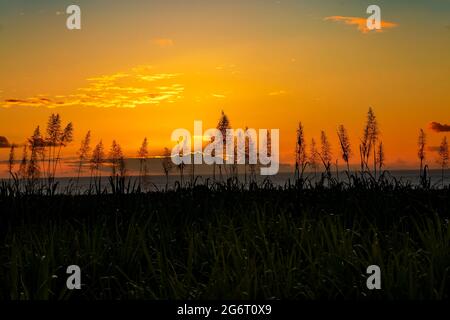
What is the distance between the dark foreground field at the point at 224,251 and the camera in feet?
18.9

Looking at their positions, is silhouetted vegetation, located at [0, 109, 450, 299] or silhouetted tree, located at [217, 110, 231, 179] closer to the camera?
silhouetted vegetation, located at [0, 109, 450, 299]

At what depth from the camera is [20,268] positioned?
661cm

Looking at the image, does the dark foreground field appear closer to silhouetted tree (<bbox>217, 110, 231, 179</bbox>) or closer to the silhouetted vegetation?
the silhouetted vegetation

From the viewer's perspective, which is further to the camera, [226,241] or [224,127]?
[224,127]

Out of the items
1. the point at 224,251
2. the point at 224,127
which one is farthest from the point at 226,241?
the point at 224,127

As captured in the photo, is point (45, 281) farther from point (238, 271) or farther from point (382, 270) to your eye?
point (382, 270)

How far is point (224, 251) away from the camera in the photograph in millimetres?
7195

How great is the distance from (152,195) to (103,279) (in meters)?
5.31

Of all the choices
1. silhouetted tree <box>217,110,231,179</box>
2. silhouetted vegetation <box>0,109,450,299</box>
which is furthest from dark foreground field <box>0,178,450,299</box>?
silhouetted tree <box>217,110,231,179</box>

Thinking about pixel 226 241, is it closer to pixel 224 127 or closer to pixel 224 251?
pixel 224 251

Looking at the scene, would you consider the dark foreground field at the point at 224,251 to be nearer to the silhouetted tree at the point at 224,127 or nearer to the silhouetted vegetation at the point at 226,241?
the silhouetted vegetation at the point at 226,241

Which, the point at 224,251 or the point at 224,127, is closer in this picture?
the point at 224,251

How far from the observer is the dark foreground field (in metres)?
5.77
